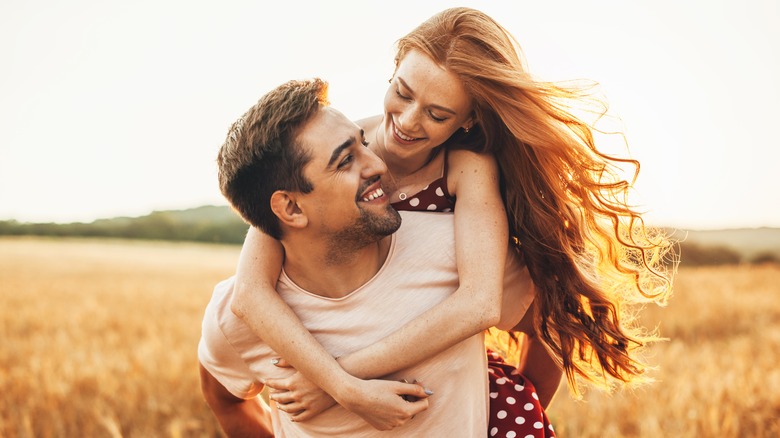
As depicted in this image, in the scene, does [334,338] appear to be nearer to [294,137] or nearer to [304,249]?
[304,249]

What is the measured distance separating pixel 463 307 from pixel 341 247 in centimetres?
55

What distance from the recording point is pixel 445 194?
2.98 metres

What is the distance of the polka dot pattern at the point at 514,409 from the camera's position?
279 centimetres

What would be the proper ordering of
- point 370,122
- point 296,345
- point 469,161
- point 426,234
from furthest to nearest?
1. point 370,122
2. point 469,161
3. point 426,234
4. point 296,345

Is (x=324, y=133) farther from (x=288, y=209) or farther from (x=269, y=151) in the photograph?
(x=288, y=209)

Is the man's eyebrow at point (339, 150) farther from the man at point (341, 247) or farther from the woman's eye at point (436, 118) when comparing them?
the woman's eye at point (436, 118)

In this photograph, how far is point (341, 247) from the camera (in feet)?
8.96

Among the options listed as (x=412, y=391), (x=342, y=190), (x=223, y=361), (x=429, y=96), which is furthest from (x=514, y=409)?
(x=429, y=96)

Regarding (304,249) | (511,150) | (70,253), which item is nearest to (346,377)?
(304,249)

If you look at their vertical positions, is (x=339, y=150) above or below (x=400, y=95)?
below

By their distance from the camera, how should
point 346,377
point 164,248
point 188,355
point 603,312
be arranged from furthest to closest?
point 164,248 < point 188,355 < point 603,312 < point 346,377

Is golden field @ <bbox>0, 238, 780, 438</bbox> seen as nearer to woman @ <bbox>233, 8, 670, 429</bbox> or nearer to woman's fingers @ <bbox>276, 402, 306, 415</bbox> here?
woman @ <bbox>233, 8, 670, 429</bbox>

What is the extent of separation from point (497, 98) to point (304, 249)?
42.2 inches

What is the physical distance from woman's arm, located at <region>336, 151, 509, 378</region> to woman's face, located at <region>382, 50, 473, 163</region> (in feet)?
1.32
